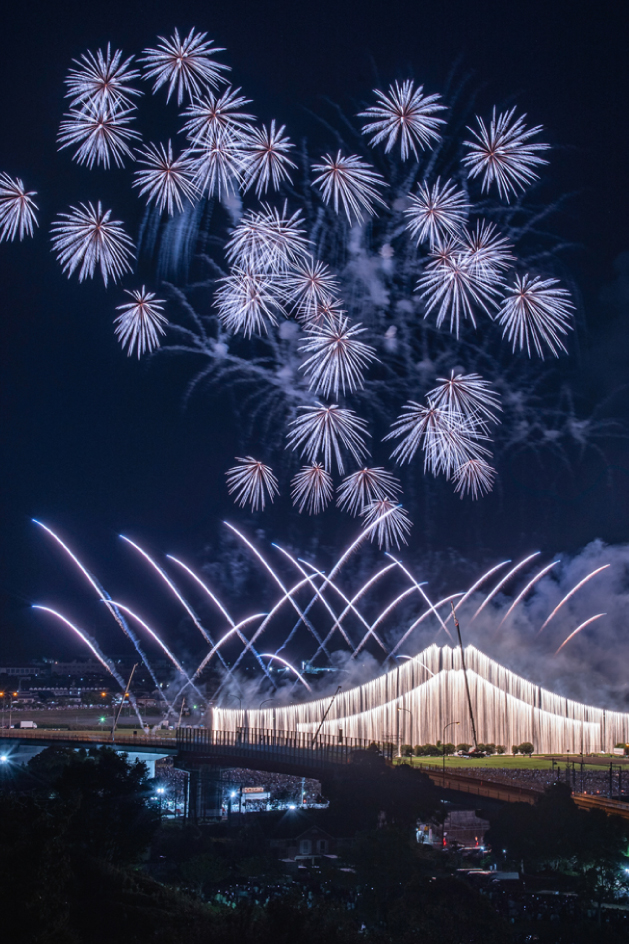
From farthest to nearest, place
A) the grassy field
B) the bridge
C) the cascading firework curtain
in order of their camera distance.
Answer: the cascading firework curtain
the grassy field
the bridge

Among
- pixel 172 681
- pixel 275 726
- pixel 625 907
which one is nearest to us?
pixel 625 907

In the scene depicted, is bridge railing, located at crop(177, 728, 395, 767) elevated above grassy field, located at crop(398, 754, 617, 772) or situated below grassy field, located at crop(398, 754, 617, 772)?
above

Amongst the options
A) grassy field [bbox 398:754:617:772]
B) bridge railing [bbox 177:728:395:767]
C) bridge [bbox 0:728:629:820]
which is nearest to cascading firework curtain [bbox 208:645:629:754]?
grassy field [bbox 398:754:617:772]

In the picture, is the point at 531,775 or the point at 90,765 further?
the point at 531,775

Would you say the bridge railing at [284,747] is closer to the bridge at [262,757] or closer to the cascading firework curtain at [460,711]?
the bridge at [262,757]

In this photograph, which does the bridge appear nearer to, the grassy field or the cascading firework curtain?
the grassy field

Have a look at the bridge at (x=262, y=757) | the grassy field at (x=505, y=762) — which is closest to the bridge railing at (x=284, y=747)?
the bridge at (x=262, y=757)

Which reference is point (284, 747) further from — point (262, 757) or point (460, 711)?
point (460, 711)

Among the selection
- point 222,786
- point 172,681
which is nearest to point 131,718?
point 172,681

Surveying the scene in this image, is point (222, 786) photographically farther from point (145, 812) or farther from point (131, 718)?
point (131, 718)
